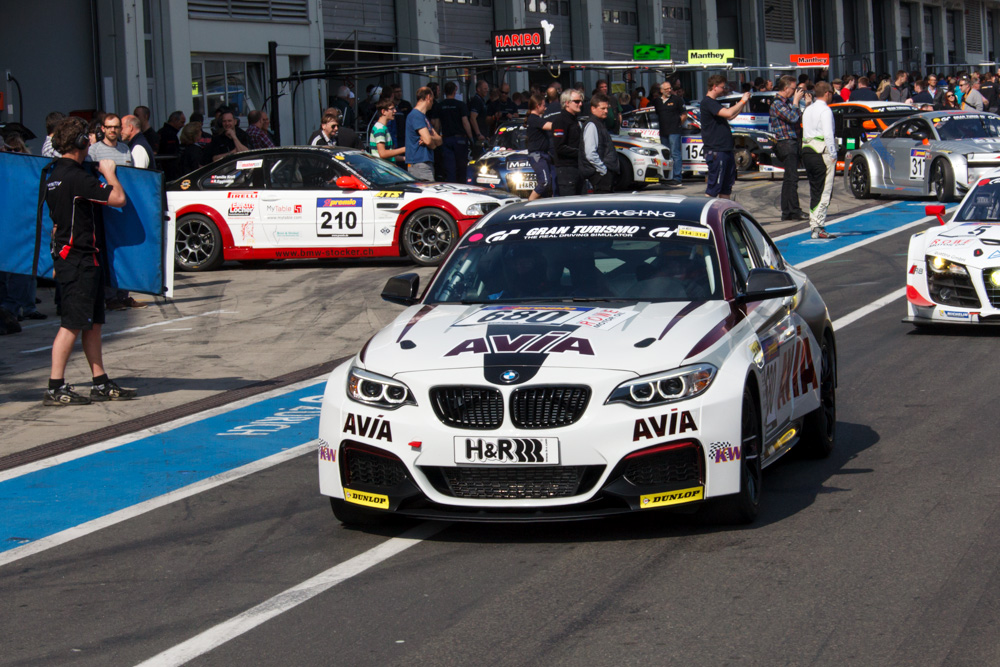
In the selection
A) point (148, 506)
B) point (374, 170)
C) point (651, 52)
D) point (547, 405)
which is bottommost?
point (148, 506)

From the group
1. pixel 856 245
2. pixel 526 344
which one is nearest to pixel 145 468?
pixel 526 344

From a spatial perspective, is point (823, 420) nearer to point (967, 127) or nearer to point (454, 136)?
point (454, 136)

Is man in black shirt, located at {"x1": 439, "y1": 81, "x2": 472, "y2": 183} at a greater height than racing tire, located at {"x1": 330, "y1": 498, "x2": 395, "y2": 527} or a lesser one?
greater

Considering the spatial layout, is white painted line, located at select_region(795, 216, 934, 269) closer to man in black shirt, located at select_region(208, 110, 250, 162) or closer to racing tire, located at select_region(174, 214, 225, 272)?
racing tire, located at select_region(174, 214, 225, 272)

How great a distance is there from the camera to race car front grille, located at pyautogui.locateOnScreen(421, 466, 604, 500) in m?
5.61

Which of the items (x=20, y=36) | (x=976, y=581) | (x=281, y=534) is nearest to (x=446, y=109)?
(x=20, y=36)

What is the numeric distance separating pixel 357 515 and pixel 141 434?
3149mm

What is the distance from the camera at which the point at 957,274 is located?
11.1 m

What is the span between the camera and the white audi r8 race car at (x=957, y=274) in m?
10.9

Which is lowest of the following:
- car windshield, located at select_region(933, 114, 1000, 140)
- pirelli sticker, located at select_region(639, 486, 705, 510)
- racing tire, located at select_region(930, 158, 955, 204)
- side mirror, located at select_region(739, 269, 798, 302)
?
pirelli sticker, located at select_region(639, 486, 705, 510)

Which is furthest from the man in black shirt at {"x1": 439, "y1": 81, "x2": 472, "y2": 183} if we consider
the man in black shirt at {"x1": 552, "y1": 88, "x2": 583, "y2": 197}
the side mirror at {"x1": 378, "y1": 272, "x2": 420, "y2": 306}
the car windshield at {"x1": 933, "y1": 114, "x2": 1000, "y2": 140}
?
the side mirror at {"x1": 378, "y1": 272, "x2": 420, "y2": 306}

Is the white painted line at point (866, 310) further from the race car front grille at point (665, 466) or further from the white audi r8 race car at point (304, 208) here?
the race car front grille at point (665, 466)

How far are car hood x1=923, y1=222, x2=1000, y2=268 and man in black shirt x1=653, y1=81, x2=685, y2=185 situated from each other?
47.1 ft

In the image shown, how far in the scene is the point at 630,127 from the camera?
Result: 27.8 meters
